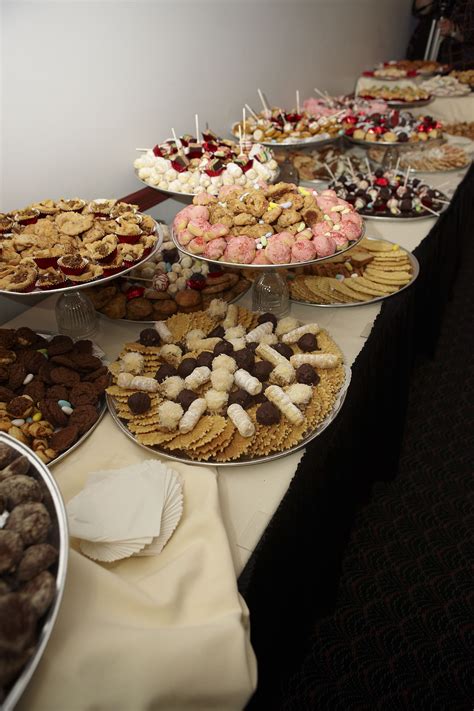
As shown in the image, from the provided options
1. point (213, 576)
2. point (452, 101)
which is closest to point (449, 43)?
point (452, 101)

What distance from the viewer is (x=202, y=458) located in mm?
1038

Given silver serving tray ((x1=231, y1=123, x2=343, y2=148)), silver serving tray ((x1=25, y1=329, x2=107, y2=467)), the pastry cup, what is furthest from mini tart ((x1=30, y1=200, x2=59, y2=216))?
silver serving tray ((x1=231, y1=123, x2=343, y2=148))

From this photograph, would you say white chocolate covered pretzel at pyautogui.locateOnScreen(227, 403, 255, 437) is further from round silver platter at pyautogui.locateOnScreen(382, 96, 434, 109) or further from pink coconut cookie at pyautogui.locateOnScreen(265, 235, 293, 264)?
round silver platter at pyautogui.locateOnScreen(382, 96, 434, 109)

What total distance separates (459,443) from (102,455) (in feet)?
5.60

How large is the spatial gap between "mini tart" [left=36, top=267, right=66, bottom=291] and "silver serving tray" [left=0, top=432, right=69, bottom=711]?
0.51 metres

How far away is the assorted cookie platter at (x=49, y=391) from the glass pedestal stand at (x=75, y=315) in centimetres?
14

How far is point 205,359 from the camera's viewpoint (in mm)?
1224

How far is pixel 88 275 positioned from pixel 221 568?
0.76m

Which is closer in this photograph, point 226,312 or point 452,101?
point 226,312

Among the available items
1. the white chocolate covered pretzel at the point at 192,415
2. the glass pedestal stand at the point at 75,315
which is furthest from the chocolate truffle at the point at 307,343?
the glass pedestal stand at the point at 75,315

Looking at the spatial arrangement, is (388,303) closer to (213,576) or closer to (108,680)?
(213,576)

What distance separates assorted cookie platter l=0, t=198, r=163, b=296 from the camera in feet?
3.93

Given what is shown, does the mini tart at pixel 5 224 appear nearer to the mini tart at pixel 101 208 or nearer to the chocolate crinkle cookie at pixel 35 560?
the mini tart at pixel 101 208

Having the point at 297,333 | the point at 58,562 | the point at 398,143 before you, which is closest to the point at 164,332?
the point at 297,333
